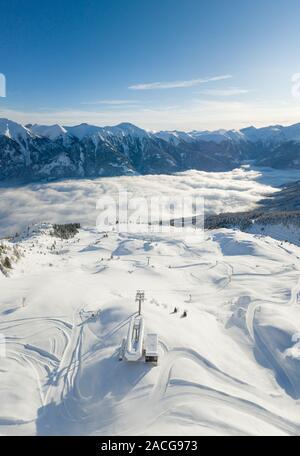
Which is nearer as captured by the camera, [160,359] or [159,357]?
[160,359]

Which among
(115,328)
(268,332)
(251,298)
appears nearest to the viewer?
(115,328)

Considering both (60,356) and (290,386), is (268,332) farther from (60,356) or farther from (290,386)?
(60,356)

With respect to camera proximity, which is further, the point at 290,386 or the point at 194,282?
the point at 194,282

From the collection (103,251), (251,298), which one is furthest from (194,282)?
(103,251)

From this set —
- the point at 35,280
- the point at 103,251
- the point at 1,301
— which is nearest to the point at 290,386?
the point at 1,301
